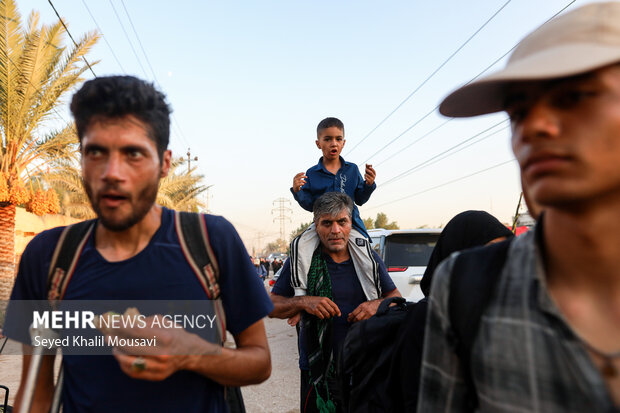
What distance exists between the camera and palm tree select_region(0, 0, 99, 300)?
32.0ft

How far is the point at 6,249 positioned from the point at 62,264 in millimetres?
11093

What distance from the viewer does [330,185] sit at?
4.25 meters

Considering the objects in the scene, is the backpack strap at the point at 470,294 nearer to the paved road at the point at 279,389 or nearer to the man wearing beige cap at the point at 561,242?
the man wearing beige cap at the point at 561,242

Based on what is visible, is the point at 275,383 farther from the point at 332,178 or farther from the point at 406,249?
the point at 332,178

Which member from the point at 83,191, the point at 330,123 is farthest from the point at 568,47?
the point at 83,191

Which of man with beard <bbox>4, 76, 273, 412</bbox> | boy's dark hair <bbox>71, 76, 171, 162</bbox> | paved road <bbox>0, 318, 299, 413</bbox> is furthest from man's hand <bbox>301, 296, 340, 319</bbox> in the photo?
paved road <bbox>0, 318, 299, 413</bbox>

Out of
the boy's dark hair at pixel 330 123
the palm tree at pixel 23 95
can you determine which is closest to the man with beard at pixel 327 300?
the boy's dark hair at pixel 330 123

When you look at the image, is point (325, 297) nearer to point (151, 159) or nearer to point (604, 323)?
point (151, 159)

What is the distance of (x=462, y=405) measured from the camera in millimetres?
1160

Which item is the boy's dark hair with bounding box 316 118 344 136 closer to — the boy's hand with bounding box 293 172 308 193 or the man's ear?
the boy's hand with bounding box 293 172 308 193

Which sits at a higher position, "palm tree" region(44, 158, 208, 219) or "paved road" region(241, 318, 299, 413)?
"palm tree" region(44, 158, 208, 219)

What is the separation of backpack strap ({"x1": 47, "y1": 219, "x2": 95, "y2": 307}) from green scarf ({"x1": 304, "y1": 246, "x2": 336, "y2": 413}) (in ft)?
6.08

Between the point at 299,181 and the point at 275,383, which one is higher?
the point at 299,181

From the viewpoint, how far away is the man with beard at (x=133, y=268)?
1504mm
